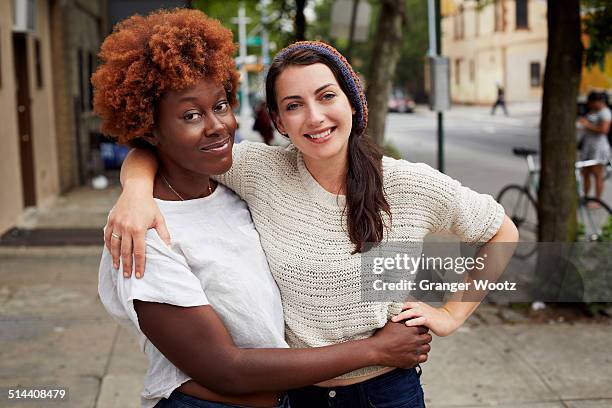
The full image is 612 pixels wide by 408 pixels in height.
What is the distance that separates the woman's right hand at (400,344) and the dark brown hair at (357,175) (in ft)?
0.74

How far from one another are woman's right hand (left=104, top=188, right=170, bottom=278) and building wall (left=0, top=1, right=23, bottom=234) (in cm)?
759

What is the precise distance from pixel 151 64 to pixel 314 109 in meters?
0.43

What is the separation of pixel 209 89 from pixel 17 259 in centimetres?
663

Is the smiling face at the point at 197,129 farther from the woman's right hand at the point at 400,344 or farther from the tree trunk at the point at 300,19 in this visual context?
the tree trunk at the point at 300,19

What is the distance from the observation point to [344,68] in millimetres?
2078

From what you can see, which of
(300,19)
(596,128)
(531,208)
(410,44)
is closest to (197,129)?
(531,208)

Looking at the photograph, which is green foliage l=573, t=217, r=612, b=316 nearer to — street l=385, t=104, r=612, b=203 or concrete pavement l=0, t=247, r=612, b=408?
concrete pavement l=0, t=247, r=612, b=408

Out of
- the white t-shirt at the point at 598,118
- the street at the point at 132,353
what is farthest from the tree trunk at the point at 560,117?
the white t-shirt at the point at 598,118

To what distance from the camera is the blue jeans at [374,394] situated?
2158mm

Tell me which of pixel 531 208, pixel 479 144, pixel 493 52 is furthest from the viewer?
pixel 493 52

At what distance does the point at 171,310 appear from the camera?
70.1 inches

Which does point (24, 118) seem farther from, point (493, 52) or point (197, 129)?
point (493, 52)

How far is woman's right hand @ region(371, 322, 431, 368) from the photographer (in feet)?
6.67

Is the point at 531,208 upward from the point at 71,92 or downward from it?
downward
